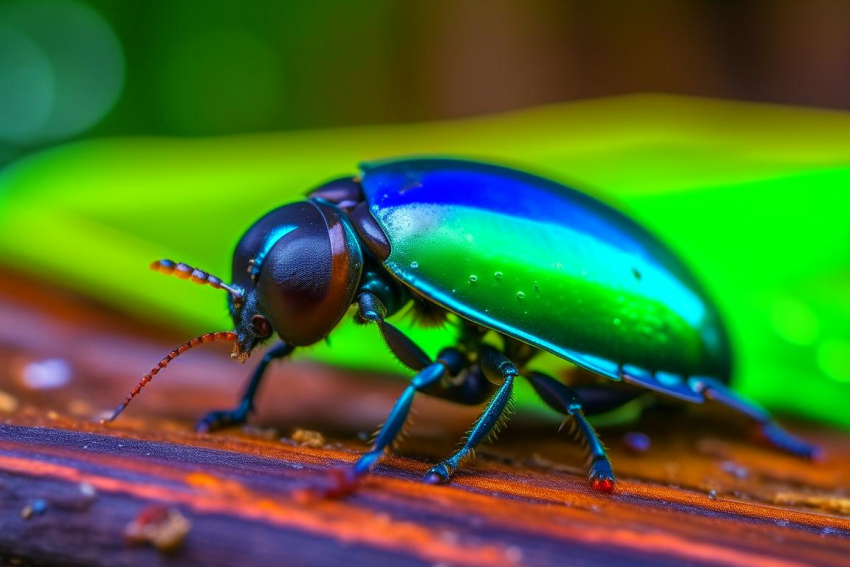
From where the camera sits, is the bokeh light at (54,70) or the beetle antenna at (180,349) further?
the bokeh light at (54,70)

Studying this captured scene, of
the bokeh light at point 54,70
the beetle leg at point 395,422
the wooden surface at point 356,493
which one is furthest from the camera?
the bokeh light at point 54,70

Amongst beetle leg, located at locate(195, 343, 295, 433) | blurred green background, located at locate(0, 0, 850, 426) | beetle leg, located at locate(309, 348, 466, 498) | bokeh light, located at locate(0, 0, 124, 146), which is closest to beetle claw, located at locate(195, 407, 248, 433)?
beetle leg, located at locate(195, 343, 295, 433)

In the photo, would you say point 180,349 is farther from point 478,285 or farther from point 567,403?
point 567,403

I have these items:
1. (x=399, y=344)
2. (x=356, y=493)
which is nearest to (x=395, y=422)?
(x=399, y=344)

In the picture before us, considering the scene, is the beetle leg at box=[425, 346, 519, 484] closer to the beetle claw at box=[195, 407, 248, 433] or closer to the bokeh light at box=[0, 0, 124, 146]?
the beetle claw at box=[195, 407, 248, 433]

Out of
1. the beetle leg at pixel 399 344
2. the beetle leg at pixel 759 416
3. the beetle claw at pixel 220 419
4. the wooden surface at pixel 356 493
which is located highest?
the beetle leg at pixel 759 416

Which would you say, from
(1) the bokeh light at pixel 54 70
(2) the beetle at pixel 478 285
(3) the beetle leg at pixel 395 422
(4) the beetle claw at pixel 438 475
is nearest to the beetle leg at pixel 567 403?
(2) the beetle at pixel 478 285

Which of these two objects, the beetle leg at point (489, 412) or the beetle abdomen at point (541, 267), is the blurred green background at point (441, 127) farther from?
the beetle leg at point (489, 412)
